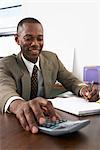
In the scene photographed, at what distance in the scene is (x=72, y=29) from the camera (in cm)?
223

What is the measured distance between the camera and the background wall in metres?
2.11

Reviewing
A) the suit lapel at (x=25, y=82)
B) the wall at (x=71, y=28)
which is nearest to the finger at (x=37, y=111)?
the suit lapel at (x=25, y=82)

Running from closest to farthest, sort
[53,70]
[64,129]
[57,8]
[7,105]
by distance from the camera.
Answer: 1. [64,129]
2. [7,105]
3. [53,70]
4. [57,8]

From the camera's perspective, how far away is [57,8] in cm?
231

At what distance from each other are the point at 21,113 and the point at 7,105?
0.70 ft

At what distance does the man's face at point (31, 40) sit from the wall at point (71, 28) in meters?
0.72

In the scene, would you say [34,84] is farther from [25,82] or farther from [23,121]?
[23,121]

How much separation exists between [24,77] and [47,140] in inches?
27.8

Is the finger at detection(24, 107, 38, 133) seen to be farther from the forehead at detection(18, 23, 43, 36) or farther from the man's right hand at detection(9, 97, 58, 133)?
the forehead at detection(18, 23, 43, 36)

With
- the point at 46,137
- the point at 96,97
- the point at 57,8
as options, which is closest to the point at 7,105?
the point at 46,137

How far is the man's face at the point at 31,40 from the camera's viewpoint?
4.94 ft

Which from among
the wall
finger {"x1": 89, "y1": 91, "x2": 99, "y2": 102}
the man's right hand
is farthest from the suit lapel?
the wall

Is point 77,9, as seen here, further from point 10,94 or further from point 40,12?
point 10,94

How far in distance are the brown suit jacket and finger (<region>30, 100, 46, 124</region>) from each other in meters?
0.26
